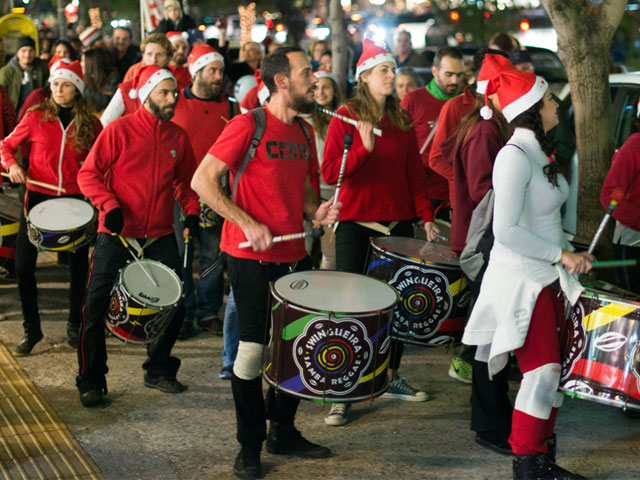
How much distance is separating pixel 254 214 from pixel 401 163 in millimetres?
1560

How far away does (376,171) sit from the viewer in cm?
585

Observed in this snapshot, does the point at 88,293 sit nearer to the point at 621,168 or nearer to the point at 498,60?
the point at 498,60

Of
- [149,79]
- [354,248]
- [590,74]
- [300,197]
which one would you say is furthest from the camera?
[590,74]

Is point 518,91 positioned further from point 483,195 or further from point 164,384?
point 164,384

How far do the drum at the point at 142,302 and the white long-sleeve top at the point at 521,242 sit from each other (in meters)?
1.92

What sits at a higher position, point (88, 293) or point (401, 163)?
point (401, 163)

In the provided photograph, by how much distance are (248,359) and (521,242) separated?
1.45 m

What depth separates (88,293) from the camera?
5684 mm

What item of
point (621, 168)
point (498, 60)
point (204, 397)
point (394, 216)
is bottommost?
point (204, 397)

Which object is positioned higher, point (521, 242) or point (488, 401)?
point (521, 242)

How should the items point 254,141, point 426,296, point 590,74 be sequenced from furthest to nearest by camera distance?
point 590,74, point 426,296, point 254,141

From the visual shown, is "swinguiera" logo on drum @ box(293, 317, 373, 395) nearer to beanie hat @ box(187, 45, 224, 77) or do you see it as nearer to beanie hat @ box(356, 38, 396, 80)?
beanie hat @ box(356, 38, 396, 80)

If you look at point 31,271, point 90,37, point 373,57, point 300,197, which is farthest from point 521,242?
point 90,37

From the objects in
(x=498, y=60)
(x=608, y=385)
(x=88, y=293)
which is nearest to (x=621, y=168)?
(x=498, y=60)
